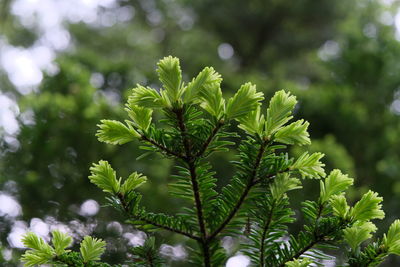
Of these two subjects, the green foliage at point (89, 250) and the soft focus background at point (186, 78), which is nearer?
the green foliage at point (89, 250)

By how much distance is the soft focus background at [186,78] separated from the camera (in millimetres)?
2609

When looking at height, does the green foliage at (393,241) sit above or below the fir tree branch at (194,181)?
below

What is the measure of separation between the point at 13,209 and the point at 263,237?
1.93m

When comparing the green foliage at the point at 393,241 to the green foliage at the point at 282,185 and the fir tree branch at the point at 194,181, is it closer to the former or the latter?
the green foliage at the point at 282,185

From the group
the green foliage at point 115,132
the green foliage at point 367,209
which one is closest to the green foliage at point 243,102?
the green foliage at point 115,132

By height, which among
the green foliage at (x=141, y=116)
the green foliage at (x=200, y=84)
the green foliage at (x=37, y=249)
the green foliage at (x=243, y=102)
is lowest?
the green foliage at (x=37, y=249)

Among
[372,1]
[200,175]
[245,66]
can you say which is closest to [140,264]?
[200,175]

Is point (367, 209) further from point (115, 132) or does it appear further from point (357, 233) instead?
point (115, 132)

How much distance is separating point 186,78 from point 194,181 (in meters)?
3.62

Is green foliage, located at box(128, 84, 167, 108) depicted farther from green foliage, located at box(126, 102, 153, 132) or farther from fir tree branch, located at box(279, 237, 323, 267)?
fir tree branch, located at box(279, 237, 323, 267)

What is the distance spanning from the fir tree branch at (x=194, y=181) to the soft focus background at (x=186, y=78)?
156 millimetres

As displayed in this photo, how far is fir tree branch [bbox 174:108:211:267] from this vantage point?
933mm

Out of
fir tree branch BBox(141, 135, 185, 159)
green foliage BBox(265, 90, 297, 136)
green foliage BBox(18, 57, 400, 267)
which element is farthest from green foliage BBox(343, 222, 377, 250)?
fir tree branch BBox(141, 135, 185, 159)

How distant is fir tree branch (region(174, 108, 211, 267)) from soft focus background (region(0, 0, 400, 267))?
6.2 inches
